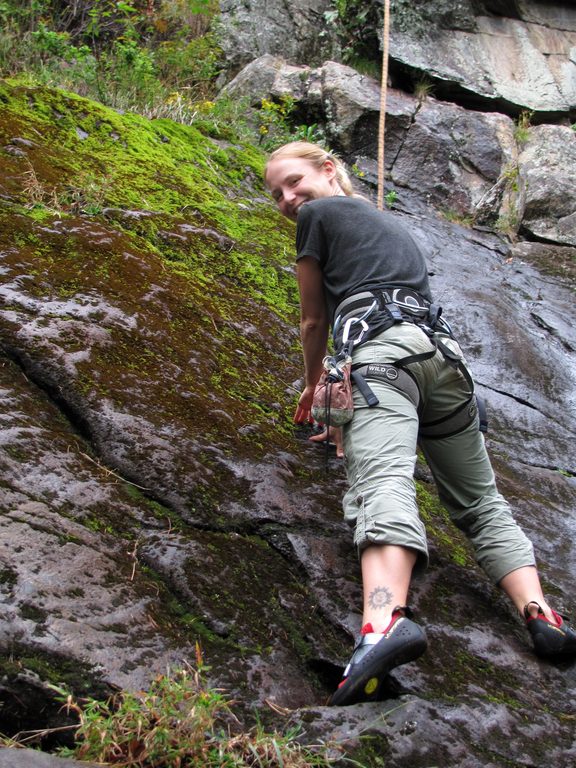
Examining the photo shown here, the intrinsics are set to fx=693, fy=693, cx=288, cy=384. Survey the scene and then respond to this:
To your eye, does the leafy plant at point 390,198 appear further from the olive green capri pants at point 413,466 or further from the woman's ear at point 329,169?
the olive green capri pants at point 413,466

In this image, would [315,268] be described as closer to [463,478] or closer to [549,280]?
[463,478]

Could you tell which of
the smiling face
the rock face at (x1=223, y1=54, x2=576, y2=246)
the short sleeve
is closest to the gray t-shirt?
the short sleeve

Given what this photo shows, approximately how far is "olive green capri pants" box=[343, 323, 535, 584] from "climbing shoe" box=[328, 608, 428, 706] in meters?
0.29

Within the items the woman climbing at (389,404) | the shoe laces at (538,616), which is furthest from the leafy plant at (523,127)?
the shoe laces at (538,616)

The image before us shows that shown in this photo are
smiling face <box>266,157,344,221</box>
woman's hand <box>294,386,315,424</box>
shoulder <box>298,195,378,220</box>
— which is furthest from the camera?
woman's hand <box>294,386,315,424</box>

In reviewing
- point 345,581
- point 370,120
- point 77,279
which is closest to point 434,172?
point 370,120

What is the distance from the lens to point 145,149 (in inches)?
234

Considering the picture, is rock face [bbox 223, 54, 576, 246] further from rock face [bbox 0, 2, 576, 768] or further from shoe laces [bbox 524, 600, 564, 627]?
shoe laces [bbox 524, 600, 564, 627]

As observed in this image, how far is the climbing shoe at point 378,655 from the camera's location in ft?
6.89

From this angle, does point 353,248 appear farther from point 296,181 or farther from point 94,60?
point 94,60

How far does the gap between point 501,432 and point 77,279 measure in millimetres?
3337

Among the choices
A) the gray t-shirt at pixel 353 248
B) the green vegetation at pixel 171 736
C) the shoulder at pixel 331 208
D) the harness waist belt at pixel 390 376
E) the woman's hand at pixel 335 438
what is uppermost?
the shoulder at pixel 331 208

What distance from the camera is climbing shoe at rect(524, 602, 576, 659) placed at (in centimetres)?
274

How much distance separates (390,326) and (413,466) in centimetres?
59
